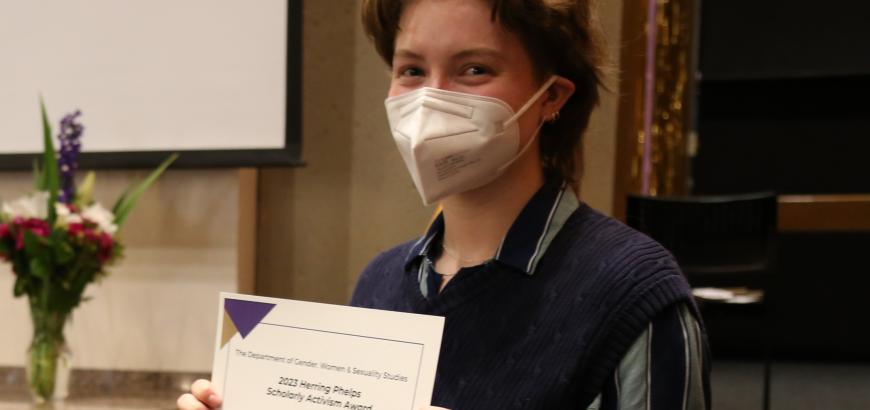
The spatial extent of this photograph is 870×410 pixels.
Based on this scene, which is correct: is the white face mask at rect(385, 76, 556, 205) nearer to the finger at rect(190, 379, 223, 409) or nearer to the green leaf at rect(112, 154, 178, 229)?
the finger at rect(190, 379, 223, 409)

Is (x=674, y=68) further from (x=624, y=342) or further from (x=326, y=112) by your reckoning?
(x=624, y=342)

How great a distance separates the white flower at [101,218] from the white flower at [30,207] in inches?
3.9

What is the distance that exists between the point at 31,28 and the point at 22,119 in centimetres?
25

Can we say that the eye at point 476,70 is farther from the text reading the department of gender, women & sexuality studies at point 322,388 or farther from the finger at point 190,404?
the finger at point 190,404

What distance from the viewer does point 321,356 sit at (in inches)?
33.8

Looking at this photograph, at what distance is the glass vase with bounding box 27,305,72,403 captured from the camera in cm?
194

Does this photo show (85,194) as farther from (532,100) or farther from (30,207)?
(532,100)

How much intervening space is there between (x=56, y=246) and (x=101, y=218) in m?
0.11

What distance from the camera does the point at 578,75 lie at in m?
0.96

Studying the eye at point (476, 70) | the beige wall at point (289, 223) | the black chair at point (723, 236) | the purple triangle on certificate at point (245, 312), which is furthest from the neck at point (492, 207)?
the black chair at point (723, 236)

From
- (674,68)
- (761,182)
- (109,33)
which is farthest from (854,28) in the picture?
(109,33)

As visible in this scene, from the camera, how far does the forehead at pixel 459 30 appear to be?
34.1 inches

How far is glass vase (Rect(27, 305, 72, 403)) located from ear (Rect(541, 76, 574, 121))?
4.86ft

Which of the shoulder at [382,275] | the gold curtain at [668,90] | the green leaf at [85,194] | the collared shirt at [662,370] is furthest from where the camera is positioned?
the gold curtain at [668,90]
